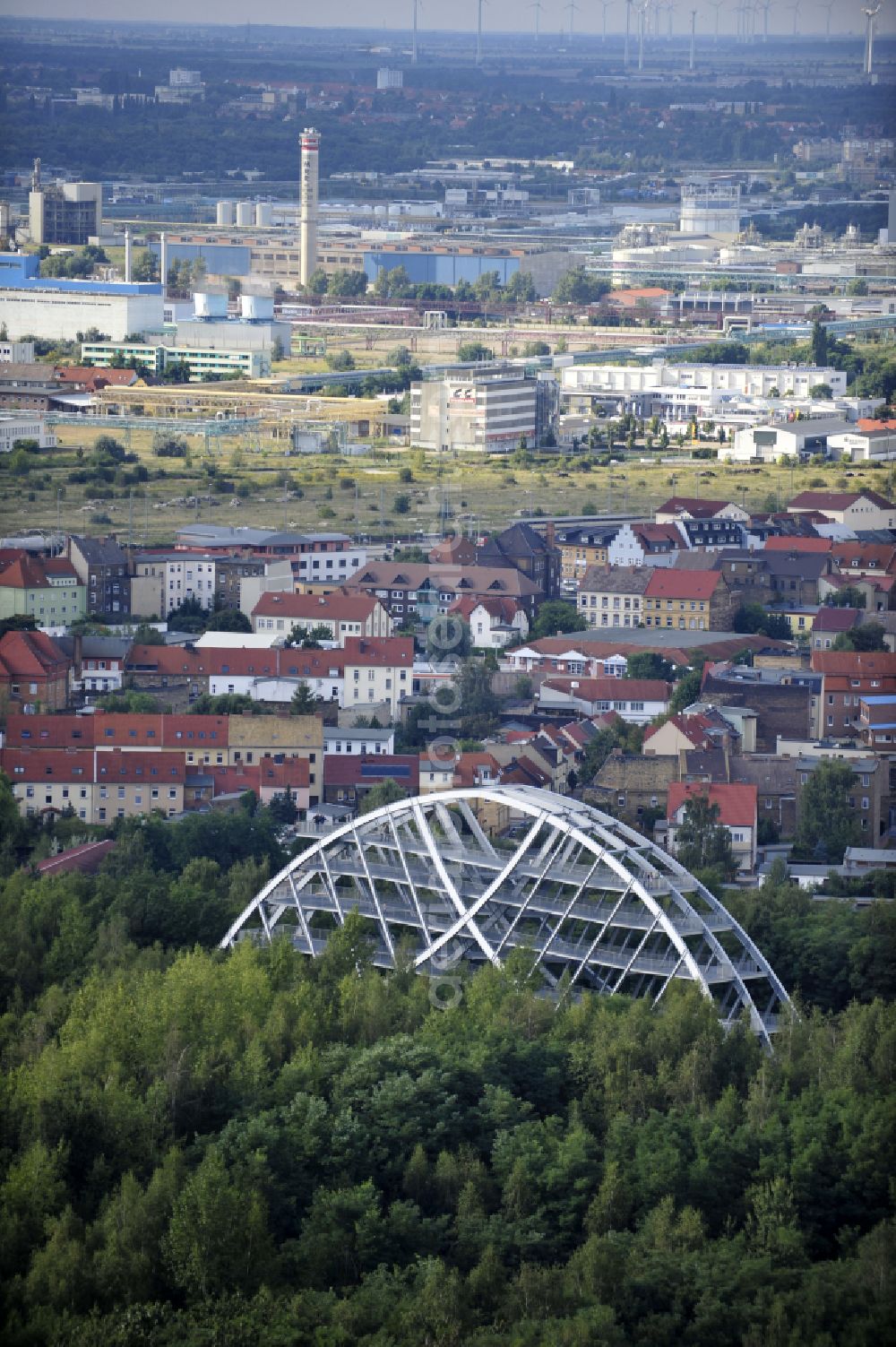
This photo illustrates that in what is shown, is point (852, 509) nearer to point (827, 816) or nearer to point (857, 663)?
point (857, 663)

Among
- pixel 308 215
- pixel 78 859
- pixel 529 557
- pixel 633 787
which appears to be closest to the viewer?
pixel 78 859

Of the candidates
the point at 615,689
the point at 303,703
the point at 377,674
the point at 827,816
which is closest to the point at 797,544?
the point at 615,689

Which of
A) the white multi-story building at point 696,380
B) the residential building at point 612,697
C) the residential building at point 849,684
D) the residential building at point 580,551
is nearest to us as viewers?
the residential building at point 849,684

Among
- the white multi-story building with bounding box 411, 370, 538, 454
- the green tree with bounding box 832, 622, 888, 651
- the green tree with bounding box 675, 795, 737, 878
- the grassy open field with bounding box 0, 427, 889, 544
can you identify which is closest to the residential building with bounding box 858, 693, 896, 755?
the green tree with bounding box 832, 622, 888, 651

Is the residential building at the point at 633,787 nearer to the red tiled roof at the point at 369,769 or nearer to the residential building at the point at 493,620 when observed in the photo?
the red tiled roof at the point at 369,769

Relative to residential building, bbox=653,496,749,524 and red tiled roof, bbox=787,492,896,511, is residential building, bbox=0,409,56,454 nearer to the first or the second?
residential building, bbox=653,496,749,524

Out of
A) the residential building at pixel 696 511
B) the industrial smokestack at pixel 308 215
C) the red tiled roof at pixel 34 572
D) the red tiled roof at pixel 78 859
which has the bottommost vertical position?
the red tiled roof at pixel 78 859

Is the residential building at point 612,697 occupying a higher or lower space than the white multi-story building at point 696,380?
lower

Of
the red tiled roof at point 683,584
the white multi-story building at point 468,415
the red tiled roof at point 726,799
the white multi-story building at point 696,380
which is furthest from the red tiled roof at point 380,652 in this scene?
the white multi-story building at point 696,380
